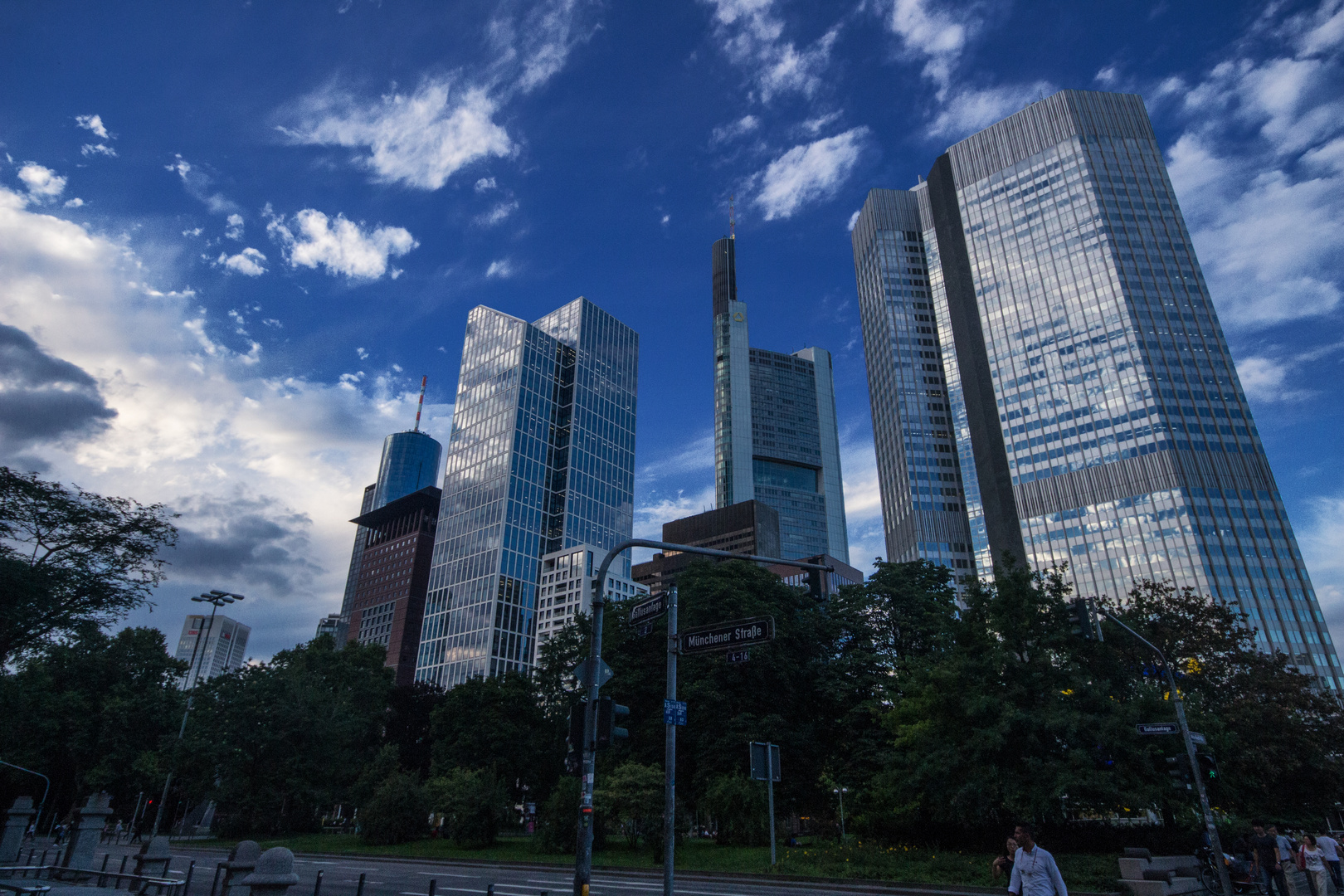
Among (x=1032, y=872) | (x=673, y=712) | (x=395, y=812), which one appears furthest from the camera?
(x=395, y=812)

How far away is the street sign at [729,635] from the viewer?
1302cm

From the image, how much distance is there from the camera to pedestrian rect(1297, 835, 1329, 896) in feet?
57.0

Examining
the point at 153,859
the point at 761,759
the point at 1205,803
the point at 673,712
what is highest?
the point at 673,712

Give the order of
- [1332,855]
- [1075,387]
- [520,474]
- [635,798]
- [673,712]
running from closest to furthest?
[673,712] < [1332,855] < [635,798] < [1075,387] < [520,474]

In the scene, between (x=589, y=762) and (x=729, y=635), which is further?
(x=729, y=635)

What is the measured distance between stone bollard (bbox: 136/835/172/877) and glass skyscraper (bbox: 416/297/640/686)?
342ft

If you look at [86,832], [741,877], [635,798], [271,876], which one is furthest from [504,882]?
[271,876]

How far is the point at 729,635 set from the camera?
13.7 metres

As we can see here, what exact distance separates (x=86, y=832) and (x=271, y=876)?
12.9 m

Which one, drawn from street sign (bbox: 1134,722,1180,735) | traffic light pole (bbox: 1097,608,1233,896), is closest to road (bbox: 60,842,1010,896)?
traffic light pole (bbox: 1097,608,1233,896)

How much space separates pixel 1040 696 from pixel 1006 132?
5768 inches

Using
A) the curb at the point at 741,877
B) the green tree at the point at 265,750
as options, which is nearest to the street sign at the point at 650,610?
the curb at the point at 741,877

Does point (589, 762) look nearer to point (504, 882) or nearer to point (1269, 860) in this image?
point (504, 882)

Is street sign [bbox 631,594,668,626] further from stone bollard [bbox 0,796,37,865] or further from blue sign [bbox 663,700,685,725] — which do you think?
stone bollard [bbox 0,796,37,865]
